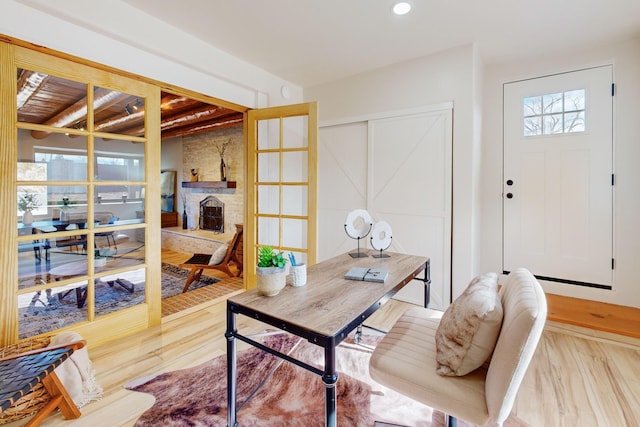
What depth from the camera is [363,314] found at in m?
1.28

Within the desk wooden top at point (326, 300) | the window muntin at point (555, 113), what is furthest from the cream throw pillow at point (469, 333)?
the window muntin at point (555, 113)

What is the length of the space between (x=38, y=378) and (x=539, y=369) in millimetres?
2837

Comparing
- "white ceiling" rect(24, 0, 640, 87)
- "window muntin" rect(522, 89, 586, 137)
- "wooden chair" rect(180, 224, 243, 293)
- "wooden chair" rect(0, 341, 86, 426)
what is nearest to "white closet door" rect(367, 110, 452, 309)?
"white ceiling" rect(24, 0, 640, 87)

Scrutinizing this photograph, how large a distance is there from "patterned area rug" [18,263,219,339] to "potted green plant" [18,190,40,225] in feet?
1.69

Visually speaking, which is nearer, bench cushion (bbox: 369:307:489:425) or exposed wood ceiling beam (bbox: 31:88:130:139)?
bench cushion (bbox: 369:307:489:425)

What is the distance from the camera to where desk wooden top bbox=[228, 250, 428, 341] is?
119 cm

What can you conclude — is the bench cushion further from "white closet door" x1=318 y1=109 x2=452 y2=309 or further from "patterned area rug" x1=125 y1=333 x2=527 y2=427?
"white closet door" x1=318 y1=109 x2=452 y2=309

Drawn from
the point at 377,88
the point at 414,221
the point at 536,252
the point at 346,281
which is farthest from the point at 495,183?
the point at 346,281

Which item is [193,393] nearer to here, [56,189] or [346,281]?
[346,281]

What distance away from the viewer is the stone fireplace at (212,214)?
6.15 meters

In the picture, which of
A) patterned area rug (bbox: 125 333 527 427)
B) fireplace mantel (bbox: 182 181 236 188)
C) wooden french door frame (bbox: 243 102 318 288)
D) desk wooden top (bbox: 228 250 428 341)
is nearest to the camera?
desk wooden top (bbox: 228 250 428 341)

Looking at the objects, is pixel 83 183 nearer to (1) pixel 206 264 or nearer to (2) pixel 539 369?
(1) pixel 206 264

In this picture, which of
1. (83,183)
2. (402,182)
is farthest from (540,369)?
(83,183)

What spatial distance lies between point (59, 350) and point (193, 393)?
73 centimetres
